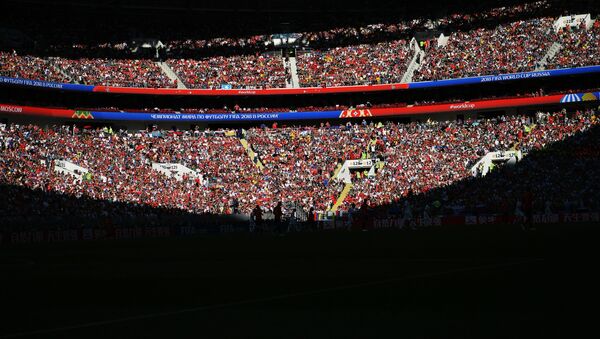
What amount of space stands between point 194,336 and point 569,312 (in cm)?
378

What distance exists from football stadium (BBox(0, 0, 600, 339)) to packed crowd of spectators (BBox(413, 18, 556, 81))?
0.67ft

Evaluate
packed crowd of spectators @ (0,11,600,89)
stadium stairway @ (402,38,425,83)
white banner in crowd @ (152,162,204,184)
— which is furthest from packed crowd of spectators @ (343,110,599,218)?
white banner in crowd @ (152,162,204,184)

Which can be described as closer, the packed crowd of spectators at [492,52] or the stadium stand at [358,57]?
the stadium stand at [358,57]

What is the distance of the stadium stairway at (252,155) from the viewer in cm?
6644

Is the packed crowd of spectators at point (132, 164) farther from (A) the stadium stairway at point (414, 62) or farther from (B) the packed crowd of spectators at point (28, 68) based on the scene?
(A) the stadium stairway at point (414, 62)

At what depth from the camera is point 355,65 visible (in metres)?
75.8

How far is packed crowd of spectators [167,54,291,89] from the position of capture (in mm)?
74062

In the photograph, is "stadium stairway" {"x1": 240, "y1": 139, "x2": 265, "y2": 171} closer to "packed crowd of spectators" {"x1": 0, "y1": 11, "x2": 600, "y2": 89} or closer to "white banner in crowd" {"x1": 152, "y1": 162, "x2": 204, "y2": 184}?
"white banner in crowd" {"x1": 152, "y1": 162, "x2": 204, "y2": 184}

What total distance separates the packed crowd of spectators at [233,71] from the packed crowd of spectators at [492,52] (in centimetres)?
1420

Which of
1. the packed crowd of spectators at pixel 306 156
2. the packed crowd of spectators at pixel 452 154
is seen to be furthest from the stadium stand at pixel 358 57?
the packed crowd of spectators at pixel 452 154

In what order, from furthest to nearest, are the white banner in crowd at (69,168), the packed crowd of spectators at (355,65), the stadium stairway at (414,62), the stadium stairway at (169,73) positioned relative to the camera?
the packed crowd of spectators at (355,65) → the stadium stairway at (414,62) → the stadium stairway at (169,73) → the white banner in crowd at (69,168)

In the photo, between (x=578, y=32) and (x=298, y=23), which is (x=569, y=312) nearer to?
(x=578, y=32)

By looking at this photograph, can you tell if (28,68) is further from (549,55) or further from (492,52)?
(549,55)

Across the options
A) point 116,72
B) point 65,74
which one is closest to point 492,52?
point 116,72
